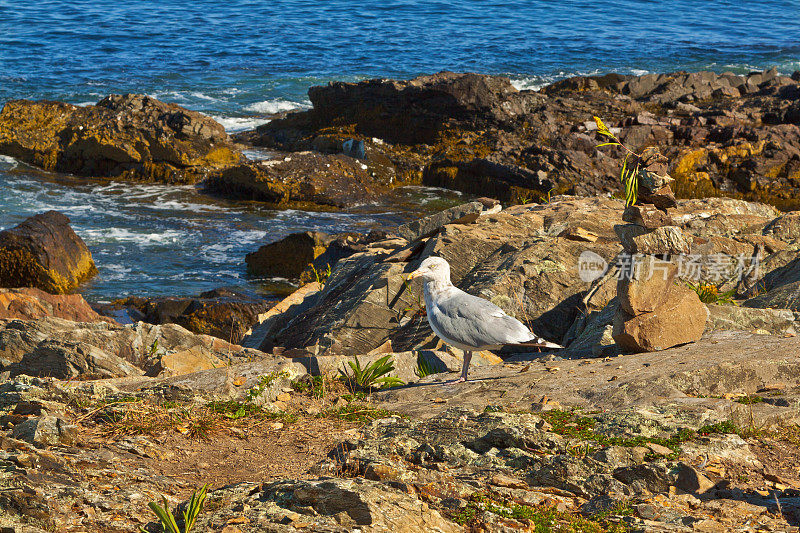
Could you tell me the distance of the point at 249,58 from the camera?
40.9 metres

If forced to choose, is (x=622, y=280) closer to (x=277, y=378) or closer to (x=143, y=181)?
(x=277, y=378)

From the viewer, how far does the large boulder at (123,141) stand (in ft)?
80.2

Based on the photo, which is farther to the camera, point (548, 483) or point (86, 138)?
point (86, 138)

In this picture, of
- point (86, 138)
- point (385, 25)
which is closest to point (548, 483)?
point (86, 138)

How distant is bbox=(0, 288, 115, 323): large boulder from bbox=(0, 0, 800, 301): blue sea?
4.34 metres

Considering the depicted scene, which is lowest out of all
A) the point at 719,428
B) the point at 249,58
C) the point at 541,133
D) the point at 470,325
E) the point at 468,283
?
the point at 541,133

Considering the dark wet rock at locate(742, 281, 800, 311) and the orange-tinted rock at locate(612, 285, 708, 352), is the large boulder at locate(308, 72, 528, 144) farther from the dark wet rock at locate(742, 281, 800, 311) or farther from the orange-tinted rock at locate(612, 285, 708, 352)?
the orange-tinted rock at locate(612, 285, 708, 352)

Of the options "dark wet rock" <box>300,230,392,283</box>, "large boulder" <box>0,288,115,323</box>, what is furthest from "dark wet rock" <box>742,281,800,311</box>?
"large boulder" <box>0,288,115,323</box>

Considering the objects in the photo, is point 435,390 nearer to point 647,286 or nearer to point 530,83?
point 647,286

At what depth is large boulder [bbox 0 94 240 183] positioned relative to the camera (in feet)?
80.2

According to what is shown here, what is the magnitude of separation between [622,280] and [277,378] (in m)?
3.40

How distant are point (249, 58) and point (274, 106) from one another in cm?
934

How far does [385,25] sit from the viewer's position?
49.0 m

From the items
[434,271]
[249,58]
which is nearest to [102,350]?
[434,271]
